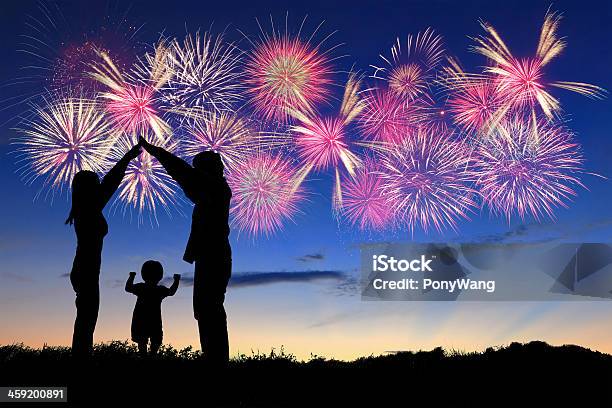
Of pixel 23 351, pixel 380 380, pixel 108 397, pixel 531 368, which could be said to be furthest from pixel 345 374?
pixel 23 351

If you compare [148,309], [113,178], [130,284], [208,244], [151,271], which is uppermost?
[113,178]

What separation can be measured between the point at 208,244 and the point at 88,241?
347cm

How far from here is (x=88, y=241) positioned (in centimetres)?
1247

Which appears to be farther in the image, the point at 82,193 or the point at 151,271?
the point at 151,271

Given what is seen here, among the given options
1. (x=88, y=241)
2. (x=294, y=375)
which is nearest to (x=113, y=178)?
(x=88, y=241)

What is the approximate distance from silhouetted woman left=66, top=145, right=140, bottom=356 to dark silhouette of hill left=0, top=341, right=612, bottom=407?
Result: 2.34 feet

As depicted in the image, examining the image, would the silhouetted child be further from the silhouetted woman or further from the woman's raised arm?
the woman's raised arm

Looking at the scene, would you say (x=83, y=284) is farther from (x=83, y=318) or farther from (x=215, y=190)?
(x=215, y=190)

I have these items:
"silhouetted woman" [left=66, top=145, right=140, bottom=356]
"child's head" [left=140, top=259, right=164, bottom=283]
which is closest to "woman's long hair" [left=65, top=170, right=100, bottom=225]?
"silhouetted woman" [left=66, top=145, right=140, bottom=356]

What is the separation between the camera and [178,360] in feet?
44.4

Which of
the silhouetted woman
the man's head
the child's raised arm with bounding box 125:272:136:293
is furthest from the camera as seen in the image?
the child's raised arm with bounding box 125:272:136:293

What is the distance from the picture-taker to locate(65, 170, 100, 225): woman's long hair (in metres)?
12.6

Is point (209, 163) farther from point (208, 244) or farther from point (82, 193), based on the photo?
point (82, 193)

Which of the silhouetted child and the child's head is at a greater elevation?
the child's head
